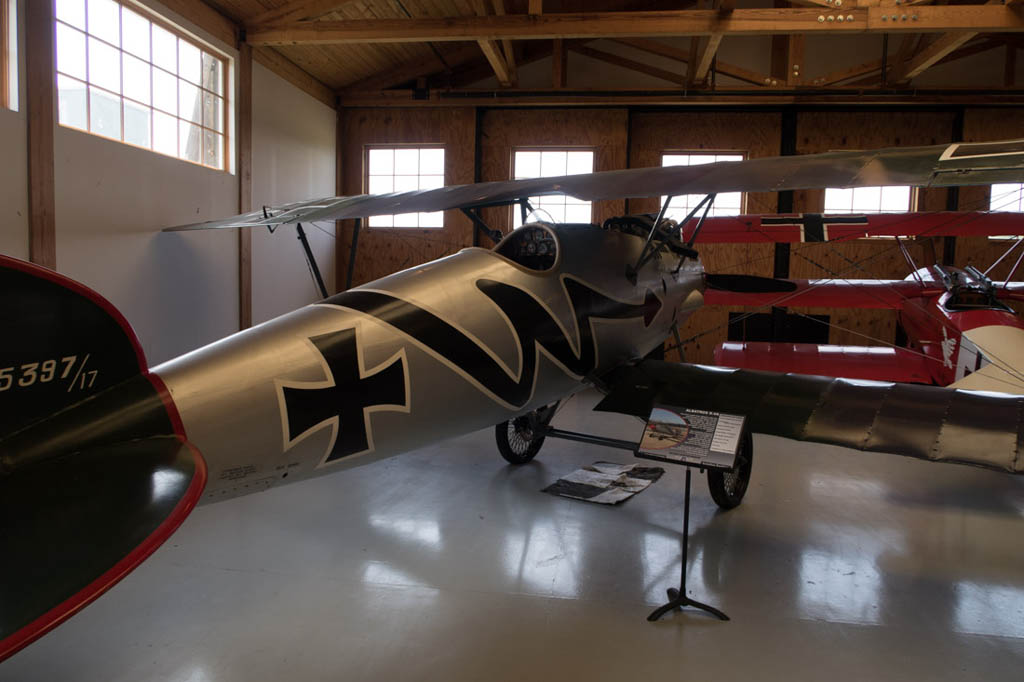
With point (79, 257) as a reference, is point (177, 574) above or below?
below

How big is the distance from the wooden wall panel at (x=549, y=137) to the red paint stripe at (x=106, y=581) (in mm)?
9194

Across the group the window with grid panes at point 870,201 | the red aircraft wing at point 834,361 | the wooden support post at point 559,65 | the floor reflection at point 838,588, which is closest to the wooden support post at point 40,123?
the floor reflection at point 838,588

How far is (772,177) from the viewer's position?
11.5ft

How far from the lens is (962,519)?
432cm

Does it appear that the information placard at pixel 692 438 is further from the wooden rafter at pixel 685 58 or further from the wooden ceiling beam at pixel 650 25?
the wooden rafter at pixel 685 58

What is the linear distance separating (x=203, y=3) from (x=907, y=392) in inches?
291

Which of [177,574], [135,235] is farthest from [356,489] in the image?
[135,235]

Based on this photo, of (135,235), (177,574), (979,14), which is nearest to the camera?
(177,574)

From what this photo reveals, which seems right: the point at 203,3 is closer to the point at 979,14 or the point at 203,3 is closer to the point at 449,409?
the point at 449,409

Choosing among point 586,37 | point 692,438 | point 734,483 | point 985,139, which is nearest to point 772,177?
point 692,438

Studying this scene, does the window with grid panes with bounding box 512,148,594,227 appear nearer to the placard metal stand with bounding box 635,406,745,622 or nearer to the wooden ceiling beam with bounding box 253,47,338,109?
the wooden ceiling beam with bounding box 253,47,338,109

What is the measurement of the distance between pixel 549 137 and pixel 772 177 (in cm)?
763

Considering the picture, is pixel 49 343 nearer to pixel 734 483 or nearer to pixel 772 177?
pixel 772 177

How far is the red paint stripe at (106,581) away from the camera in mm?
1202
